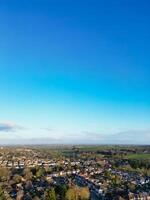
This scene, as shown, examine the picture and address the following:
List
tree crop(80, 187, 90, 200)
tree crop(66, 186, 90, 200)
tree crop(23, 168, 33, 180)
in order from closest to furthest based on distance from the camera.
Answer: tree crop(66, 186, 90, 200) → tree crop(80, 187, 90, 200) → tree crop(23, 168, 33, 180)

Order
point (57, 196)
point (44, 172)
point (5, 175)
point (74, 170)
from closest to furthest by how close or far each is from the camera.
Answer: point (57, 196) < point (5, 175) < point (44, 172) < point (74, 170)

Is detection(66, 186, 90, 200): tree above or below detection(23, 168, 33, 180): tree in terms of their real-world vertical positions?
below

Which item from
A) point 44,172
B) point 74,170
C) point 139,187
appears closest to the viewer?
point 139,187

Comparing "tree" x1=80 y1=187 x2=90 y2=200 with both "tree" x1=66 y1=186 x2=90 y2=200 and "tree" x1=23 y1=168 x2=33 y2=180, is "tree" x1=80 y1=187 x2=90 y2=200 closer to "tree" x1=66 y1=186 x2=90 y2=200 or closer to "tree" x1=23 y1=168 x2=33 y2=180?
"tree" x1=66 y1=186 x2=90 y2=200

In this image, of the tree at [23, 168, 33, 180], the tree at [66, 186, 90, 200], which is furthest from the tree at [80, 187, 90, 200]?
the tree at [23, 168, 33, 180]

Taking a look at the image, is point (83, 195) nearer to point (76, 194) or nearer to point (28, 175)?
point (76, 194)

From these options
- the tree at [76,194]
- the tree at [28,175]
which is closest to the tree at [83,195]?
the tree at [76,194]

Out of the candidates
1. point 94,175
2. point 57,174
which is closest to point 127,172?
point 94,175

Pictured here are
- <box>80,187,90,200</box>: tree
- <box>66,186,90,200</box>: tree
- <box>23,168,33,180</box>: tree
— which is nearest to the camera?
<box>66,186,90,200</box>: tree

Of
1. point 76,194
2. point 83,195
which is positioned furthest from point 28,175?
point 76,194

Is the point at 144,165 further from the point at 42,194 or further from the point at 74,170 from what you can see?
the point at 42,194

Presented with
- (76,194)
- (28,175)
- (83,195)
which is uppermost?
(28,175)
